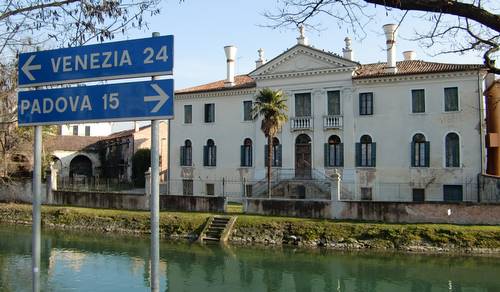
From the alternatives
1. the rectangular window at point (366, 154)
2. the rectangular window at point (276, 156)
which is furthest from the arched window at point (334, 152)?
the rectangular window at point (276, 156)

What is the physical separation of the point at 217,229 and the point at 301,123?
11935 mm

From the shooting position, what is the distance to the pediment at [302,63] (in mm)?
34719

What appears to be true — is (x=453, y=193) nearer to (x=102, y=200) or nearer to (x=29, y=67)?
(x=102, y=200)

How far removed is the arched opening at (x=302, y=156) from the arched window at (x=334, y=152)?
4.30ft

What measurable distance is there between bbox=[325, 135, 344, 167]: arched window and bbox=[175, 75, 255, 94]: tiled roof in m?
7.16

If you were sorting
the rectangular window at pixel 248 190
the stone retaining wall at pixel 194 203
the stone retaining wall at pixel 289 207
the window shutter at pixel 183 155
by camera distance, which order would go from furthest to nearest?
the window shutter at pixel 183 155 < the rectangular window at pixel 248 190 < the stone retaining wall at pixel 194 203 < the stone retaining wall at pixel 289 207

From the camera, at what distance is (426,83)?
32531mm

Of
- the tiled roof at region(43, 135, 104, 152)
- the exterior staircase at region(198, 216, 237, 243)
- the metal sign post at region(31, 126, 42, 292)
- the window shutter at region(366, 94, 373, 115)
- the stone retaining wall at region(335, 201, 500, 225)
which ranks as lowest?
the exterior staircase at region(198, 216, 237, 243)

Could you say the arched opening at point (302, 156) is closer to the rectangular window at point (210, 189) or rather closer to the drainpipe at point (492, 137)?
the rectangular window at point (210, 189)

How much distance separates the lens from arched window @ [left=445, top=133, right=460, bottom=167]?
31539mm

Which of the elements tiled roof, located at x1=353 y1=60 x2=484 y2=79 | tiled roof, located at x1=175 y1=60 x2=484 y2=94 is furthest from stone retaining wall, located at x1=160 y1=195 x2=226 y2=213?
tiled roof, located at x1=353 y1=60 x2=484 y2=79

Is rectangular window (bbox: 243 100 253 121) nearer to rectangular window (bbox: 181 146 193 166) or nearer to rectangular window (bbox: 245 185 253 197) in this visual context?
rectangular window (bbox: 245 185 253 197)

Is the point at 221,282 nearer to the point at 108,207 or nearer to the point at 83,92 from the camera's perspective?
the point at 83,92

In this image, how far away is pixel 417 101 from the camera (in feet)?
108
